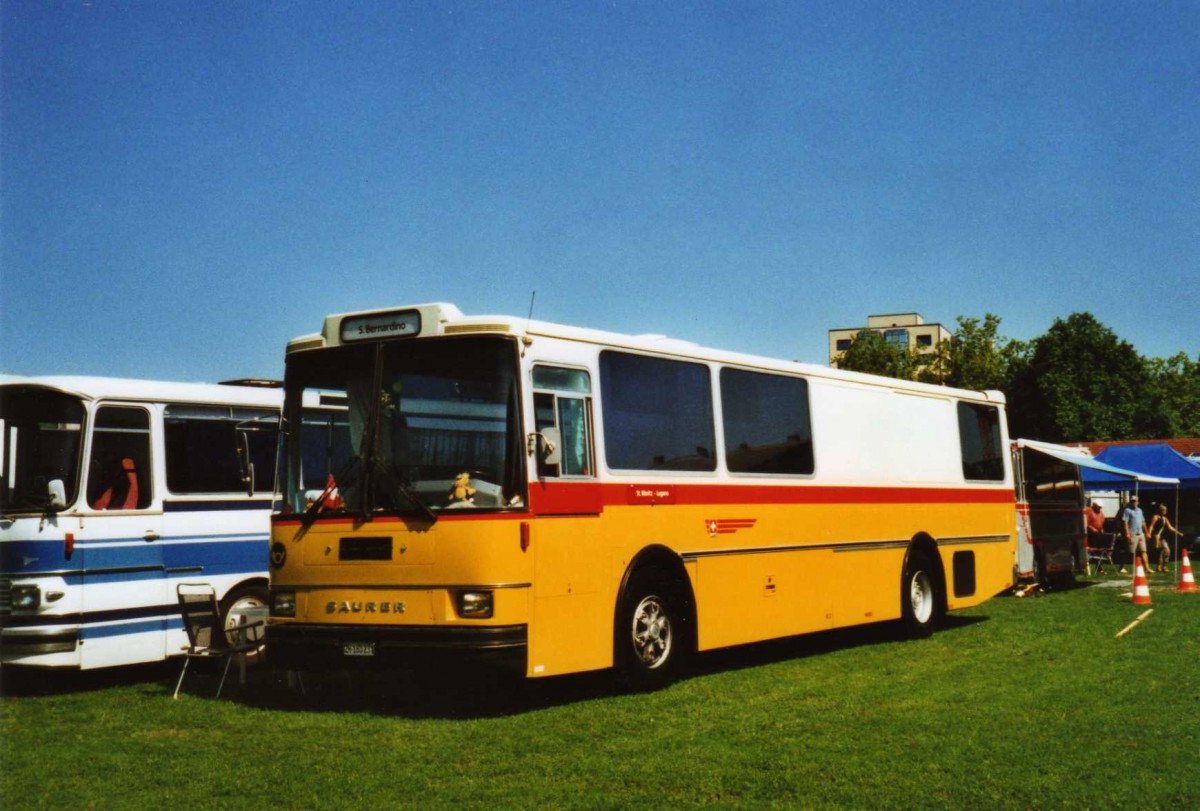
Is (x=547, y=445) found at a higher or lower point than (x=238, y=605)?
higher

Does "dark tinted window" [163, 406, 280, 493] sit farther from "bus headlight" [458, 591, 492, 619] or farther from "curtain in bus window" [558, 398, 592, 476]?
"bus headlight" [458, 591, 492, 619]

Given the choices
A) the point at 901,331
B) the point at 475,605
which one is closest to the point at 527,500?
the point at 475,605

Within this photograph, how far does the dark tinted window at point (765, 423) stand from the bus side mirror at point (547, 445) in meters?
2.94

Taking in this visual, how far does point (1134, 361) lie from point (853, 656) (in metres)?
67.5

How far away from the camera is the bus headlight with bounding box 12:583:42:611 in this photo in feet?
38.5

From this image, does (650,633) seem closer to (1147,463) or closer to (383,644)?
(383,644)

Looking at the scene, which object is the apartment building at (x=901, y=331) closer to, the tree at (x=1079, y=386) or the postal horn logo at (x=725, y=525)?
the tree at (x=1079, y=386)

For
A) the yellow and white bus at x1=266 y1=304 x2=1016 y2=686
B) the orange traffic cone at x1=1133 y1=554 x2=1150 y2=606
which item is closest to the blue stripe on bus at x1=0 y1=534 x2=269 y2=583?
the yellow and white bus at x1=266 y1=304 x2=1016 y2=686

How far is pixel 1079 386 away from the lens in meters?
74.4

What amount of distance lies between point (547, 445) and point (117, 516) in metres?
4.76

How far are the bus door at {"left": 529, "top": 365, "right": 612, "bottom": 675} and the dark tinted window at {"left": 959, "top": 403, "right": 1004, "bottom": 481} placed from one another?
8781mm

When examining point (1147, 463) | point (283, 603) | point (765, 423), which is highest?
point (1147, 463)

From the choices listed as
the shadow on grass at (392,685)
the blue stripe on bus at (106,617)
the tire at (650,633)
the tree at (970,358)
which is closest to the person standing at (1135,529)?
the shadow on grass at (392,685)

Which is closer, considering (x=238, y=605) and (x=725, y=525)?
(x=725, y=525)
